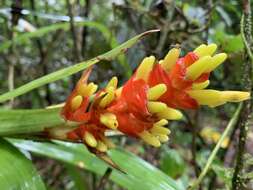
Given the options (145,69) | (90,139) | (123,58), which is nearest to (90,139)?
(90,139)

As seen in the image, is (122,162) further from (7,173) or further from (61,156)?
(7,173)

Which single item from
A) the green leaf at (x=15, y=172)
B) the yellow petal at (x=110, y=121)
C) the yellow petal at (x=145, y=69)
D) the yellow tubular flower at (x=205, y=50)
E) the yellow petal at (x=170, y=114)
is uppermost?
the yellow tubular flower at (x=205, y=50)

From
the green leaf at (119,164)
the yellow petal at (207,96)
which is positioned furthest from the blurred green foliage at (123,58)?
the yellow petal at (207,96)

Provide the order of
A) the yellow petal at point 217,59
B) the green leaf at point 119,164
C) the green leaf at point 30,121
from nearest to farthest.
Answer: the yellow petal at point 217,59, the green leaf at point 30,121, the green leaf at point 119,164

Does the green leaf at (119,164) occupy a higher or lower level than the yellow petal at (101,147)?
lower

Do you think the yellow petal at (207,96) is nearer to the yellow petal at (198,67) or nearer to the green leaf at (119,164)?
the yellow petal at (198,67)

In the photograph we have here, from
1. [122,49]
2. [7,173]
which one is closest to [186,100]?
[122,49]
